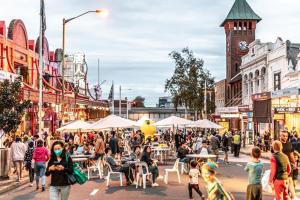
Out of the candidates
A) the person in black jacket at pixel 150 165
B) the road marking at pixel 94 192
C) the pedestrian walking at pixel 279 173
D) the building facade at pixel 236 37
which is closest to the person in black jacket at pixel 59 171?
the pedestrian walking at pixel 279 173

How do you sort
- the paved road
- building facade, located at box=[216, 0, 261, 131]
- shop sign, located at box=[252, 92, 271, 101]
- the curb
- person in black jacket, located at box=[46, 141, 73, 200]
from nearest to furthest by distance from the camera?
1. person in black jacket, located at box=[46, 141, 73, 200]
2. the paved road
3. the curb
4. shop sign, located at box=[252, 92, 271, 101]
5. building facade, located at box=[216, 0, 261, 131]

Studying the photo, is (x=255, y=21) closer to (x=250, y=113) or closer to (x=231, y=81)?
(x=231, y=81)

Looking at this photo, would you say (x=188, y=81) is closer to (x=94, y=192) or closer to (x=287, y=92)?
(x=287, y=92)

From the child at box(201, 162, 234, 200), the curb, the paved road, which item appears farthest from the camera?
the curb

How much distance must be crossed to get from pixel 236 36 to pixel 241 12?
4.83 meters

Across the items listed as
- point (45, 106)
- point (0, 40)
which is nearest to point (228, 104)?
point (45, 106)

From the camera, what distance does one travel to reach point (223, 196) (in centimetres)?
798

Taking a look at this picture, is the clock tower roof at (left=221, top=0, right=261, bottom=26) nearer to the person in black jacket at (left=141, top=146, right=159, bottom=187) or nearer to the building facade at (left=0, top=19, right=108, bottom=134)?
the building facade at (left=0, top=19, right=108, bottom=134)

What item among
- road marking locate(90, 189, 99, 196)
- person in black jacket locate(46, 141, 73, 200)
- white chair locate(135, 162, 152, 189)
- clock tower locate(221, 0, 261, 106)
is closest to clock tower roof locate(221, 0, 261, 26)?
clock tower locate(221, 0, 261, 106)

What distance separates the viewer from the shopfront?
1313 inches

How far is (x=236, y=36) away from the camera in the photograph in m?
78.6

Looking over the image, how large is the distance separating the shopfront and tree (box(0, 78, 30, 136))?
62.3 ft

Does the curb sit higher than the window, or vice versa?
the window

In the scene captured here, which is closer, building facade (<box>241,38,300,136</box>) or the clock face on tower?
building facade (<box>241,38,300,136</box>)
